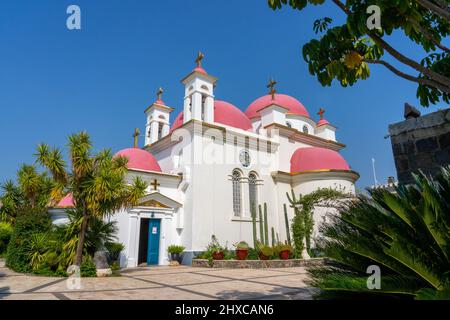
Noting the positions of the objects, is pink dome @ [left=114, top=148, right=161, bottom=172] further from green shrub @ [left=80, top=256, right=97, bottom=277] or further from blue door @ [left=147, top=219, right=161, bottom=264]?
green shrub @ [left=80, top=256, right=97, bottom=277]

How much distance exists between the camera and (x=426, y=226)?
2.60 m

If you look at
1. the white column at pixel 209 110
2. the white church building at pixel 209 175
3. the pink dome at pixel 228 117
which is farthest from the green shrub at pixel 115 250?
the pink dome at pixel 228 117

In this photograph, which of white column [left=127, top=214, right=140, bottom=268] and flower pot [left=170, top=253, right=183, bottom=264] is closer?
white column [left=127, top=214, right=140, bottom=268]

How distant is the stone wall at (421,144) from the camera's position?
429 cm

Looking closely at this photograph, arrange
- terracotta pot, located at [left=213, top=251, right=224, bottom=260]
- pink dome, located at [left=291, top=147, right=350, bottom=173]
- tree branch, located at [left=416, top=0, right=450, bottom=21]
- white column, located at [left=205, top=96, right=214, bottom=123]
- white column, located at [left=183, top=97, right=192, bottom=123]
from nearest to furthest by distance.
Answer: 1. tree branch, located at [left=416, top=0, right=450, bottom=21]
2. terracotta pot, located at [left=213, top=251, right=224, bottom=260]
3. white column, located at [left=205, top=96, right=214, bottom=123]
4. white column, located at [left=183, top=97, right=192, bottom=123]
5. pink dome, located at [left=291, top=147, right=350, bottom=173]

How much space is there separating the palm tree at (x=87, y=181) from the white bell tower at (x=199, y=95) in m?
7.74

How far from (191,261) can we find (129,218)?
13.2ft

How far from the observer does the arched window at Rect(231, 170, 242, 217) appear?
18978mm

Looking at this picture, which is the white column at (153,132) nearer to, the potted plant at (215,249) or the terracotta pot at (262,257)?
the potted plant at (215,249)

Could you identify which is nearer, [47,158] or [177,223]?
[47,158]

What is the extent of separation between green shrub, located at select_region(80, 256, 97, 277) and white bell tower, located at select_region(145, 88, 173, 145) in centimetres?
1253

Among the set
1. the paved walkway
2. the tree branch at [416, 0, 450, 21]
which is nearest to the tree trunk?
the paved walkway
